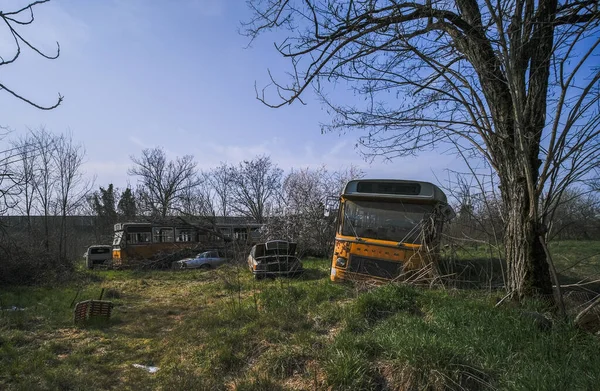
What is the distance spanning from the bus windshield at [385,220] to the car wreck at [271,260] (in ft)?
13.3

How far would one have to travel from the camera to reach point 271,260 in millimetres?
15172

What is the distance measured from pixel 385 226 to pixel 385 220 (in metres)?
0.15

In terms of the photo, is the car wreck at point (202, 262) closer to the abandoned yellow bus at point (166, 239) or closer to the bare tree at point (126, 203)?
the abandoned yellow bus at point (166, 239)

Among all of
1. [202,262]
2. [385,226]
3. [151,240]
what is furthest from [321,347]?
[151,240]

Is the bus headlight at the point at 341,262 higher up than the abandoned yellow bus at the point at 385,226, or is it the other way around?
the abandoned yellow bus at the point at 385,226

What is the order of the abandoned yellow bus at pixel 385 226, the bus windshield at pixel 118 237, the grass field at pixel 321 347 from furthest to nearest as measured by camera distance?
the bus windshield at pixel 118 237 → the abandoned yellow bus at pixel 385 226 → the grass field at pixel 321 347

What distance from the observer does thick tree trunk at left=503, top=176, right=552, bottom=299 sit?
5.48 meters

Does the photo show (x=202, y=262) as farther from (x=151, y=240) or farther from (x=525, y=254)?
(x=525, y=254)

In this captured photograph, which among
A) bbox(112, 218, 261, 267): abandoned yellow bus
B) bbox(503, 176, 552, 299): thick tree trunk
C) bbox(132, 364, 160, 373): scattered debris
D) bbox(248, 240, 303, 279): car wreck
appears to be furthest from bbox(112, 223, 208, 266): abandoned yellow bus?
bbox(503, 176, 552, 299): thick tree trunk

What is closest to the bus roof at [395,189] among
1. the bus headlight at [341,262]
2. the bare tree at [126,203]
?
the bus headlight at [341,262]

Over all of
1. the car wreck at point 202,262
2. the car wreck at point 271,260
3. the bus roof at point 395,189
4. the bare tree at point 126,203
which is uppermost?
the bare tree at point 126,203

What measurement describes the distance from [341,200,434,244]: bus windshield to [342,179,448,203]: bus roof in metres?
0.22

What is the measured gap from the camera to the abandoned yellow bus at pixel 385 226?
8516mm

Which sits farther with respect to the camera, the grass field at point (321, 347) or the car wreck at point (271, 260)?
the car wreck at point (271, 260)
